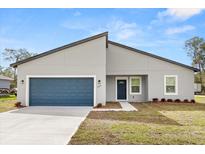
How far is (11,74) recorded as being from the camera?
49875 millimetres

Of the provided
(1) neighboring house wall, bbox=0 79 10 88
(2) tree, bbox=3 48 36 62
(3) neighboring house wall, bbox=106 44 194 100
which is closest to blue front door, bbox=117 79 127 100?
(3) neighboring house wall, bbox=106 44 194 100

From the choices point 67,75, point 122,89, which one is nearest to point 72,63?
point 67,75

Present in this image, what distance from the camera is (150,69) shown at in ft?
63.2

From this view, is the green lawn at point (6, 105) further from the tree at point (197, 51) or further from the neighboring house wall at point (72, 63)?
the tree at point (197, 51)

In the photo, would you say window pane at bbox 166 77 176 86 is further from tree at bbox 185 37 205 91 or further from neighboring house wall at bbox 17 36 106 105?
tree at bbox 185 37 205 91

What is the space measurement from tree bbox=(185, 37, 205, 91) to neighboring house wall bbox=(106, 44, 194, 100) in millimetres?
25914

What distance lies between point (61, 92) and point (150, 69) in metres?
7.49

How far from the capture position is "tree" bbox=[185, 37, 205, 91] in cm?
4297

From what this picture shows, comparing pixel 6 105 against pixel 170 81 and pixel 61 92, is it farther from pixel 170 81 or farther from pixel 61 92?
pixel 170 81
